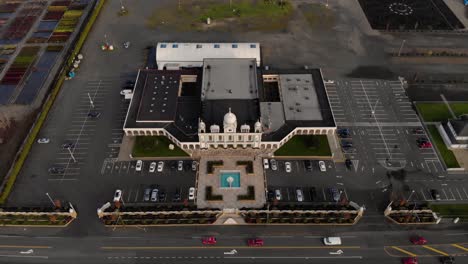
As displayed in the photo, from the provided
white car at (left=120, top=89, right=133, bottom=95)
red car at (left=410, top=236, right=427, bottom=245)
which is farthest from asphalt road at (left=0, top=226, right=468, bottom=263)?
white car at (left=120, top=89, right=133, bottom=95)

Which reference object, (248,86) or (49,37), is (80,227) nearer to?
(248,86)

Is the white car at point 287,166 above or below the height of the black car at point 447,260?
above

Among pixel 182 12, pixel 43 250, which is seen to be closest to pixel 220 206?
pixel 43 250

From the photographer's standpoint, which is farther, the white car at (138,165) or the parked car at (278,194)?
the white car at (138,165)

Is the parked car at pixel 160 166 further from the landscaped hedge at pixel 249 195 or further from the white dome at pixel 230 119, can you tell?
the landscaped hedge at pixel 249 195

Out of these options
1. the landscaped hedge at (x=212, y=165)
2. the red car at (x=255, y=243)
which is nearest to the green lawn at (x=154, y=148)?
the landscaped hedge at (x=212, y=165)

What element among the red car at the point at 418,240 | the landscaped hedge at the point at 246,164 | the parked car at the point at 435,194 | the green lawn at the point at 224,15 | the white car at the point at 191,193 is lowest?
the red car at the point at 418,240

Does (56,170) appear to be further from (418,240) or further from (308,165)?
(418,240)
